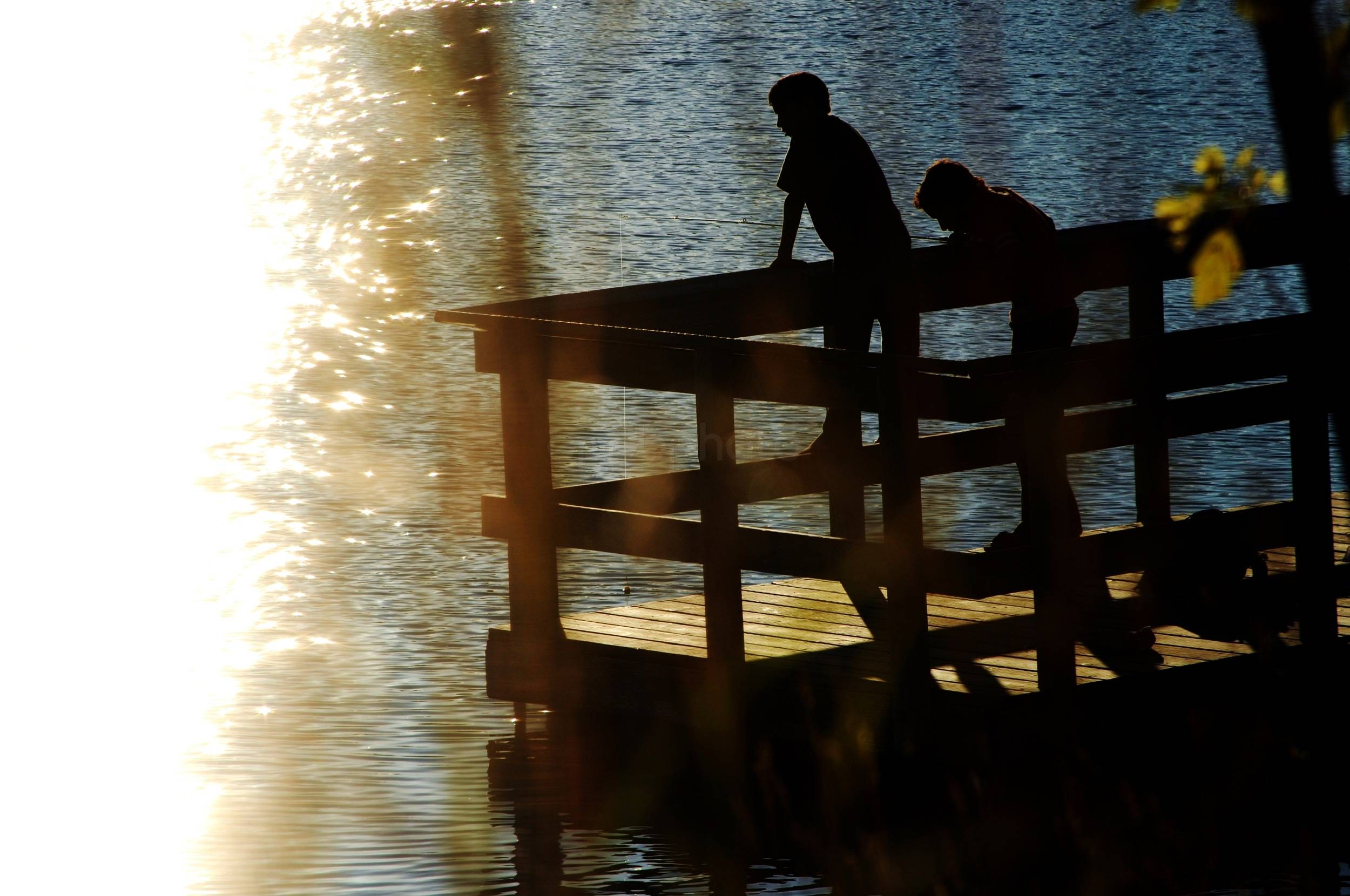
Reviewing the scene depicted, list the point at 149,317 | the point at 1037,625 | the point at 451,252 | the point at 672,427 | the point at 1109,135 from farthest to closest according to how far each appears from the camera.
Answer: the point at 1109,135, the point at 451,252, the point at 149,317, the point at 672,427, the point at 1037,625

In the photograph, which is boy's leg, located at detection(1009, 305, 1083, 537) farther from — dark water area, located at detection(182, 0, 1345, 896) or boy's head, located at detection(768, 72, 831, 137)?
boy's head, located at detection(768, 72, 831, 137)

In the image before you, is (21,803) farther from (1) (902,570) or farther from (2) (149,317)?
(2) (149,317)

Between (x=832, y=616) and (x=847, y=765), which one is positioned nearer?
(x=847, y=765)

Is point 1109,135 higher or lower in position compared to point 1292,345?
higher

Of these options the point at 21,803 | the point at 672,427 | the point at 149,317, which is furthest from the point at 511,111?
the point at 21,803

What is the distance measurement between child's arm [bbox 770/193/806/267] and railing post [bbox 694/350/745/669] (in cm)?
135

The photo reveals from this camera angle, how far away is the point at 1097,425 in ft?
21.0

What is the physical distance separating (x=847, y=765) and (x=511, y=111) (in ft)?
86.1

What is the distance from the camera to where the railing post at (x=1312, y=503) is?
20.9 ft

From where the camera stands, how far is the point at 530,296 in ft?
61.9

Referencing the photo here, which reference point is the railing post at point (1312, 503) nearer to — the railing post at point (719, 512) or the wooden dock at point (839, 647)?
the wooden dock at point (839, 647)

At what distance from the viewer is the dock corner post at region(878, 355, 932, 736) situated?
612 centimetres

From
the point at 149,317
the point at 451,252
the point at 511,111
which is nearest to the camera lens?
the point at 149,317

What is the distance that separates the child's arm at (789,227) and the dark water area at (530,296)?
6.32 ft
